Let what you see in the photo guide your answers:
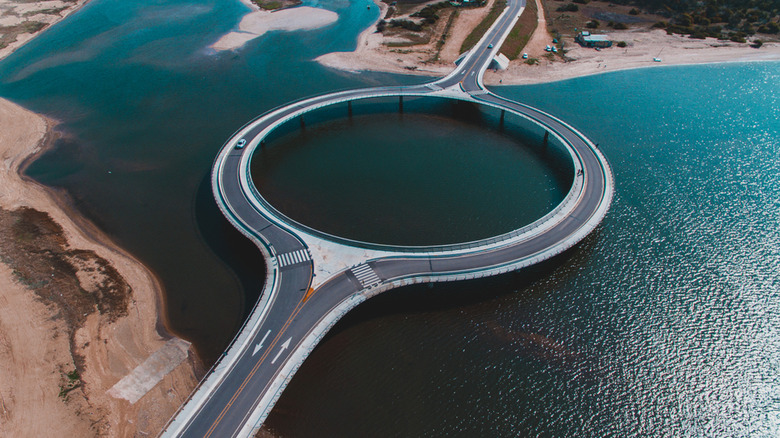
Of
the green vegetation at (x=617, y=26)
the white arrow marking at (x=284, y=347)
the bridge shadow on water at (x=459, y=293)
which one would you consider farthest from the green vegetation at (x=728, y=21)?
the white arrow marking at (x=284, y=347)

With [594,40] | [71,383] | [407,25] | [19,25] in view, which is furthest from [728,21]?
[19,25]

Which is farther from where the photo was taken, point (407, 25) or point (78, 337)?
point (407, 25)

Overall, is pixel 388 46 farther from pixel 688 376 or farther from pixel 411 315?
pixel 688 376

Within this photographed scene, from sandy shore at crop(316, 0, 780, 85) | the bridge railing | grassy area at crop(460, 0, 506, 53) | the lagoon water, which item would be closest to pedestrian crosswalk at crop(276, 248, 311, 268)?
the bridge railing

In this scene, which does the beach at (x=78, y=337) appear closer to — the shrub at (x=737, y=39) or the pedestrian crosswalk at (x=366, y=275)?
the pedestrian crosswalk at (x=366, y=275)

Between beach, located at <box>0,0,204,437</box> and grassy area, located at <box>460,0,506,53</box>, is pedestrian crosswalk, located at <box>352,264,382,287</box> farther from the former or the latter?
grassy area, located at <box>460,0,506,53</box>

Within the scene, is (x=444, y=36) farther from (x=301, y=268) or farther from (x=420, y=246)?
(x=301, y=268)
